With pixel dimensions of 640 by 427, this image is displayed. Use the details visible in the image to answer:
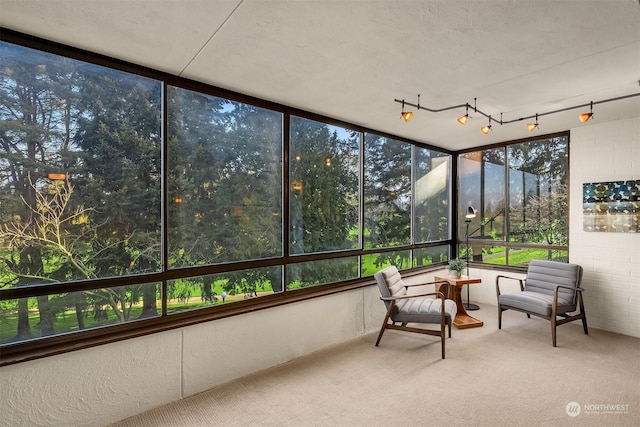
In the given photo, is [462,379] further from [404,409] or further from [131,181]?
[131,181]

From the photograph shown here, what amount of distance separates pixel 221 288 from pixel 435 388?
80.3 inches

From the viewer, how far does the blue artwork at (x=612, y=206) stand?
12.7ft

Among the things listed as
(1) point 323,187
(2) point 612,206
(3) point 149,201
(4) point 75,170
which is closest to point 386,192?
(1) point 323,187

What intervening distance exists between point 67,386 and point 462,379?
303 cm

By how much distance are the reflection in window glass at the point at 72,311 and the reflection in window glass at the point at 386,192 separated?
272cm

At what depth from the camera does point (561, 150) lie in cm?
458

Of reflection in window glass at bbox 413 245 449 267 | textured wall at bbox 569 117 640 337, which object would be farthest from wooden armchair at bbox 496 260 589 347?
reflection in window glass at bbox 413 245 449 267

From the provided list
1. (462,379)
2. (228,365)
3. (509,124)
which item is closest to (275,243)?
(228,365)

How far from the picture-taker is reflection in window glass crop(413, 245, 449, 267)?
17.1ft

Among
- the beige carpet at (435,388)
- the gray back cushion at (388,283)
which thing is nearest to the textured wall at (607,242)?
the beige carpet at (435,388)

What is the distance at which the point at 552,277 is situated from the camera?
413cm

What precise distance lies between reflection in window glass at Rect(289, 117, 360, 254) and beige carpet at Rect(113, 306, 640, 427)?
4.10 feet

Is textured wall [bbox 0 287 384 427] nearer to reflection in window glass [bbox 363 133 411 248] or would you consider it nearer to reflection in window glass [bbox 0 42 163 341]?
reflection in window glass [bbox 0 42 163 341]

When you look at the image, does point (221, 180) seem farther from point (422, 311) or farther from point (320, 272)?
point (422, 311)
